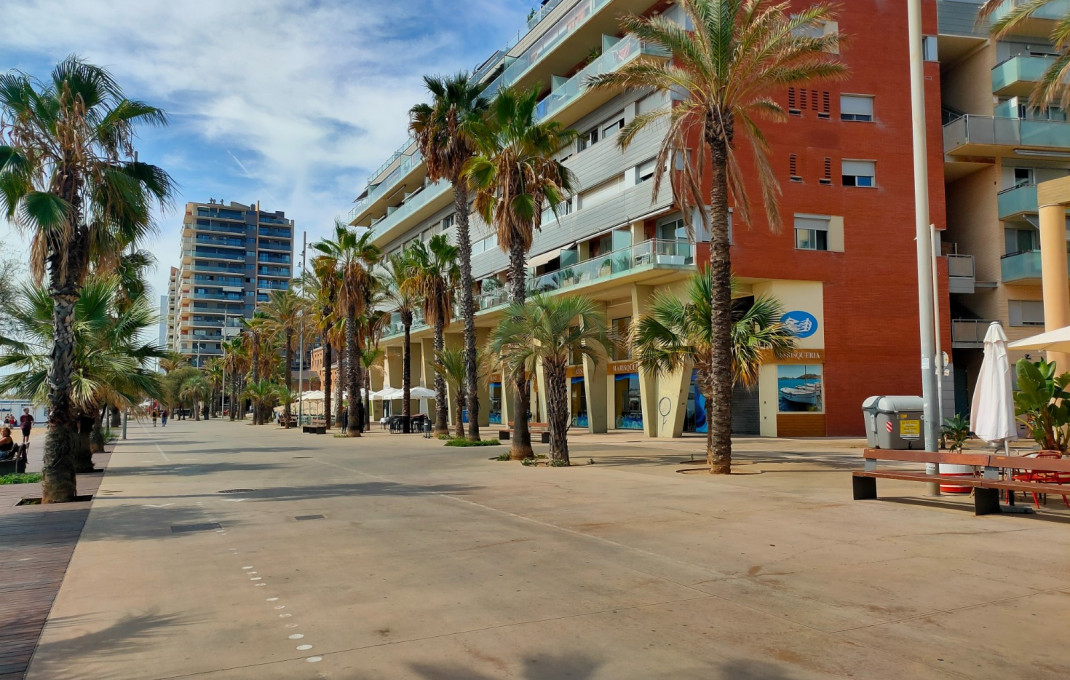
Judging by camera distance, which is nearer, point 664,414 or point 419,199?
point 664,414

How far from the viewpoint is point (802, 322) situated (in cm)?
3164

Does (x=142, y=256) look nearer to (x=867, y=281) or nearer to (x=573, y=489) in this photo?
(x=573, y=489)

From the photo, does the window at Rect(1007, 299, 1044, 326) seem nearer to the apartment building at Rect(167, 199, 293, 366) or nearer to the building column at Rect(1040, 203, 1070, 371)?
the building column at Rect(1040, 203, 1070, 371)

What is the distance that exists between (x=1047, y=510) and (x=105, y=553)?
457 inches

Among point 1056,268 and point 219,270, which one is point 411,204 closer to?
point 1056,268

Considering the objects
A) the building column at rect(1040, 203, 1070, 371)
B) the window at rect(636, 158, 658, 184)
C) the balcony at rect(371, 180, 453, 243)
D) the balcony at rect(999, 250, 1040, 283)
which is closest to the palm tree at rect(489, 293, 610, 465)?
the building column at rect(1040, 203, 1070, 371)

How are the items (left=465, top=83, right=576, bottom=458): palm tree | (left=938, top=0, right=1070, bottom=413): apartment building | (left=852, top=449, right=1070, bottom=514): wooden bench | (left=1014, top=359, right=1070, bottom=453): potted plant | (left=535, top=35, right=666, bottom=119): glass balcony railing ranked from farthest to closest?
(left=938, top=0, right=1070, bottom=413): apartment building → (left=535, top=35, right=666, bottom=119): glass balcony railing → (left=465, top=83, right=576, bottom=458): palm tree → (left=1014, top=359, right=1070, bottom=453): potted plant → (left=852, top=449, right=1070, bottom=514): wooden bench

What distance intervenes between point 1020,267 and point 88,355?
35.2 metres

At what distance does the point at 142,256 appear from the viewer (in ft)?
86.3

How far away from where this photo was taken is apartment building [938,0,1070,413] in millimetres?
34438

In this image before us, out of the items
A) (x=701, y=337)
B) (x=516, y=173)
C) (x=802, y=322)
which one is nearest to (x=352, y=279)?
(x=516, y=173)

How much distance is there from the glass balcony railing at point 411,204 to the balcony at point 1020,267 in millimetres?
28774

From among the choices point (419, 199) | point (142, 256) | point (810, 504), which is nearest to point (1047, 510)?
point (810, 504)

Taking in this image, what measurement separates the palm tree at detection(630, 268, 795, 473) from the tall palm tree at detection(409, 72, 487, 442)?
32.1 feet
